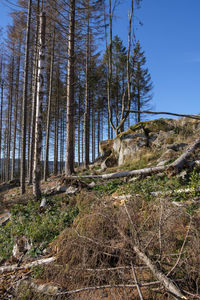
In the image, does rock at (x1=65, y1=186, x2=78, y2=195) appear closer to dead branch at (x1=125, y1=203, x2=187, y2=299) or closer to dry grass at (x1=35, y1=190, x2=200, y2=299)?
dry grass at (x1=35, y1=190, x2=200, y2=299)

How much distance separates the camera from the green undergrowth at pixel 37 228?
14.7ft

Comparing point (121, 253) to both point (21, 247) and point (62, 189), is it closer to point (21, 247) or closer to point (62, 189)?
point (21, 247)

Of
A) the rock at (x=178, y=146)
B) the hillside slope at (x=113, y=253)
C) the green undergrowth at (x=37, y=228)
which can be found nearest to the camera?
the hillside slope at (x=113, y=253)

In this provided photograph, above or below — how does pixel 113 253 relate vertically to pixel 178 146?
below

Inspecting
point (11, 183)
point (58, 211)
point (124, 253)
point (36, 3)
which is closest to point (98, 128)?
point (11, 183)

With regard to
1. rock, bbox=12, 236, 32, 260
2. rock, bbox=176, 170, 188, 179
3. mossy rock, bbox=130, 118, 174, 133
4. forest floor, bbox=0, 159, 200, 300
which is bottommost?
rock, bbox=12, 236, 32, 260

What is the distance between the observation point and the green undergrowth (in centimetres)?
447

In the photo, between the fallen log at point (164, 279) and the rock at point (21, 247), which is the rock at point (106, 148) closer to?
the rock at point (21, 247)

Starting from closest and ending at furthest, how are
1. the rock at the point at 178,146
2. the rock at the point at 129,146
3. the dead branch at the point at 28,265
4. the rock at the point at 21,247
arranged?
the dead branch at the point at 28,265 < the rock at the point at 21,247 < the rock at the point at 178,146 < the rock at the point at 129,146

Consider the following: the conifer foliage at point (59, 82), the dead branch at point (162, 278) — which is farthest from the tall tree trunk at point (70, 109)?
the dead branch at point (162, 278)

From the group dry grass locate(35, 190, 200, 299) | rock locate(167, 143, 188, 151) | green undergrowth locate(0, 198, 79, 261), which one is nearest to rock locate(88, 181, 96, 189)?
green undergrowth locate(0, 198, 79, 261)

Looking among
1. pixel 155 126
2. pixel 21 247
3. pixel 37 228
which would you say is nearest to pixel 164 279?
pixel 21 247

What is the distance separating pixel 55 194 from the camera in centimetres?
832

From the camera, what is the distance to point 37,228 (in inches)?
194
